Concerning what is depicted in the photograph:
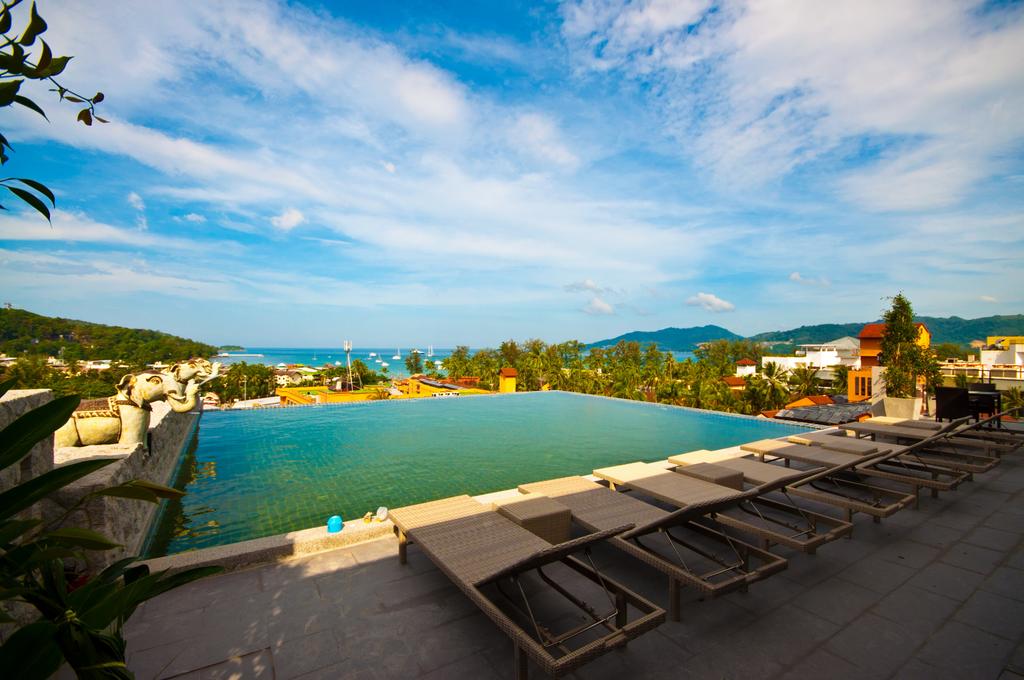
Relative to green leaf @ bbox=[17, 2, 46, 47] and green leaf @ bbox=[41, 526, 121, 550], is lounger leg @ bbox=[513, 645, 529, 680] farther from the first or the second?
green leaf @ bbox=[17, 2, 46, 47]

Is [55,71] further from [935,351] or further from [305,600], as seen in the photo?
[935,351]

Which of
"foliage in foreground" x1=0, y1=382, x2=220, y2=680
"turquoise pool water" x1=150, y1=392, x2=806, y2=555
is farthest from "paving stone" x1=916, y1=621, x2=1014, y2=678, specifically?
"turquoise pool water" x1=150, y1=392, x2=806, y2=555

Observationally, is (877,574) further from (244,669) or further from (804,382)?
(804,382)

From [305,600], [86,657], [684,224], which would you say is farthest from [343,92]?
[684,224]

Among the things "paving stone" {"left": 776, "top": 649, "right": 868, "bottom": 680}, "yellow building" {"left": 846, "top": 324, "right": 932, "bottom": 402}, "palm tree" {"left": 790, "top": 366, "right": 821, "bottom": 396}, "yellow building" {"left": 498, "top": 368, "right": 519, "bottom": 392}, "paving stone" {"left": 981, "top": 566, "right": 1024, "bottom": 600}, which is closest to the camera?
"paving stone" {"left": 776, "top": 649, "right": 868, "bottom": 680}

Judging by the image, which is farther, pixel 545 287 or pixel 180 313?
pixel 545 287

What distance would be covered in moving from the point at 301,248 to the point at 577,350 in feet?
104

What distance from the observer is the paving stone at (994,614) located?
2921 mm

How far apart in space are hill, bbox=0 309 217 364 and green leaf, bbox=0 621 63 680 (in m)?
16.3

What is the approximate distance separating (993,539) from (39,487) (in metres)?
6.59

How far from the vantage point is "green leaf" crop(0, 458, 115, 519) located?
828 millimetres

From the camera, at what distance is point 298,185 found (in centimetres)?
1955

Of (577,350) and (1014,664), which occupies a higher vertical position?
(577,350)

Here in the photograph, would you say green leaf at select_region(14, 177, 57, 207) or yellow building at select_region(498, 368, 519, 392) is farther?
yellow building at select_region(498, 368, 519, 392)
